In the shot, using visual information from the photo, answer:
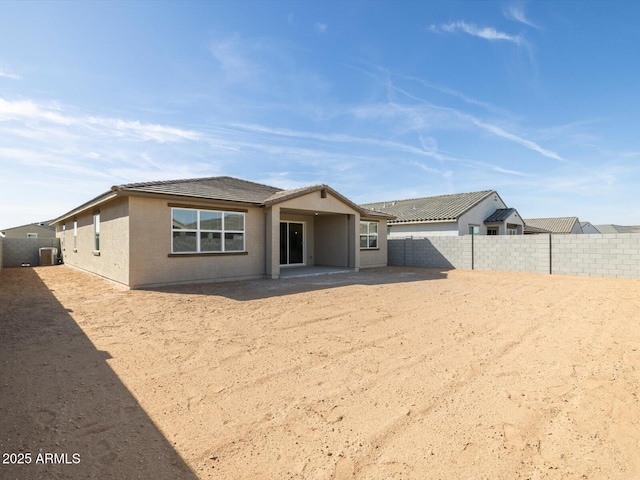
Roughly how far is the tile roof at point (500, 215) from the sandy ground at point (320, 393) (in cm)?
1834

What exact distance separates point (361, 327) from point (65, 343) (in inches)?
197

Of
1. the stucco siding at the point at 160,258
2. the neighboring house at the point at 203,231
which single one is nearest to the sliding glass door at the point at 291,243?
the neighboring house at the point at 203,231

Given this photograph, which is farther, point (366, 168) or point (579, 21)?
point (366, 168)

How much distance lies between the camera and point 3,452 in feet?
7.61

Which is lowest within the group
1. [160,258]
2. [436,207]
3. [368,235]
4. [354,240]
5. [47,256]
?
[47,256]

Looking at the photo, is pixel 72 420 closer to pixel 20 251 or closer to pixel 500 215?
pixel 20 251

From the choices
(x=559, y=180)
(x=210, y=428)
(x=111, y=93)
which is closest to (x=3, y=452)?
(x=210, y=428)

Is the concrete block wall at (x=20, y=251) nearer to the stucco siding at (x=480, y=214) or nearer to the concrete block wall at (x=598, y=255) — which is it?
the stucco siding at (x=480, y=214)

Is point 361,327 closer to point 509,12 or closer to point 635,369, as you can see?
point 635,369

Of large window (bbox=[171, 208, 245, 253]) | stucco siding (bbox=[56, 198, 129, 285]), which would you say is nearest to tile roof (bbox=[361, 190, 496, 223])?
large window (bbox=[171, 208, 245, 253])

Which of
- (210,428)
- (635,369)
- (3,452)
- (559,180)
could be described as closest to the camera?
(3,452)

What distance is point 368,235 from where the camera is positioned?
57.1 feet

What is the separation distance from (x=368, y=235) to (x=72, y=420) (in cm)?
1559

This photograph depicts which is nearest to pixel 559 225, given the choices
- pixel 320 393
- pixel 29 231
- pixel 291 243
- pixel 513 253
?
pixel 513 253
